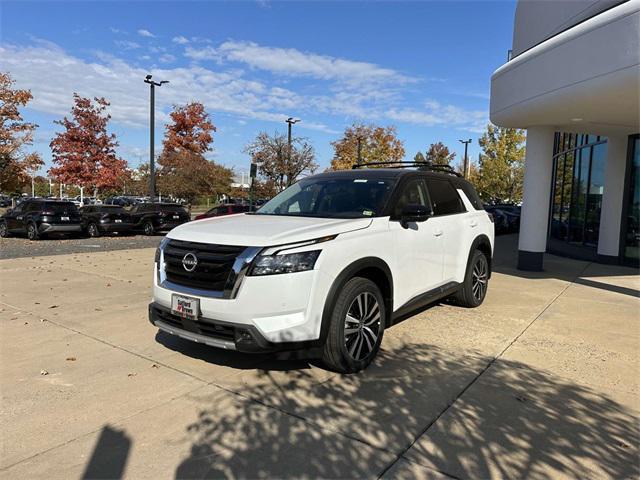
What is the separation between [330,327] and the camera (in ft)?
12.6

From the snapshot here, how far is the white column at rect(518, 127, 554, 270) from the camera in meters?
10.5

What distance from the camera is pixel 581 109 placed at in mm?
8500

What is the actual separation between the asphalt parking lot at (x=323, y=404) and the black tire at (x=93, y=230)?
45.0 ft

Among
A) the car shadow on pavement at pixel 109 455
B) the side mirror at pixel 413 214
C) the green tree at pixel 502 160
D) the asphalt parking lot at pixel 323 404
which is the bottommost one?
the car shadow on pavement at pixel 109 455

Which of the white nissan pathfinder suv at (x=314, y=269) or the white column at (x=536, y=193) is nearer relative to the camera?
the white nissan pathfinder suv at (x=314, y=269)

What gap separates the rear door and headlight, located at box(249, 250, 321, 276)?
2397 millimetres

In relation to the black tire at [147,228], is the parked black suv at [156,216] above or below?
above

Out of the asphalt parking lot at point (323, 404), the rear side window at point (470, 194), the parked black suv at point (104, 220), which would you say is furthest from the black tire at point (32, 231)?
the rear side window at point (470, 194)

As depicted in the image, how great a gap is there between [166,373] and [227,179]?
144ft

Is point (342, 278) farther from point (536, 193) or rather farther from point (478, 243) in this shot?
point (536, 193)

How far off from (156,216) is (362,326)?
17.8 metres

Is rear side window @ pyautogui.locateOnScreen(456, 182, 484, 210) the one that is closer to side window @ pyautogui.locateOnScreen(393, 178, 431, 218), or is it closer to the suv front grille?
side window @ pyautogui.locateOnScreen(393, 178, 431, 218)

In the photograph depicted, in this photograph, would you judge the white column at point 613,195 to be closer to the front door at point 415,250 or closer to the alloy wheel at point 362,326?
the front door at point 415,250

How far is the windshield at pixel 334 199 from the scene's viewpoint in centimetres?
479
